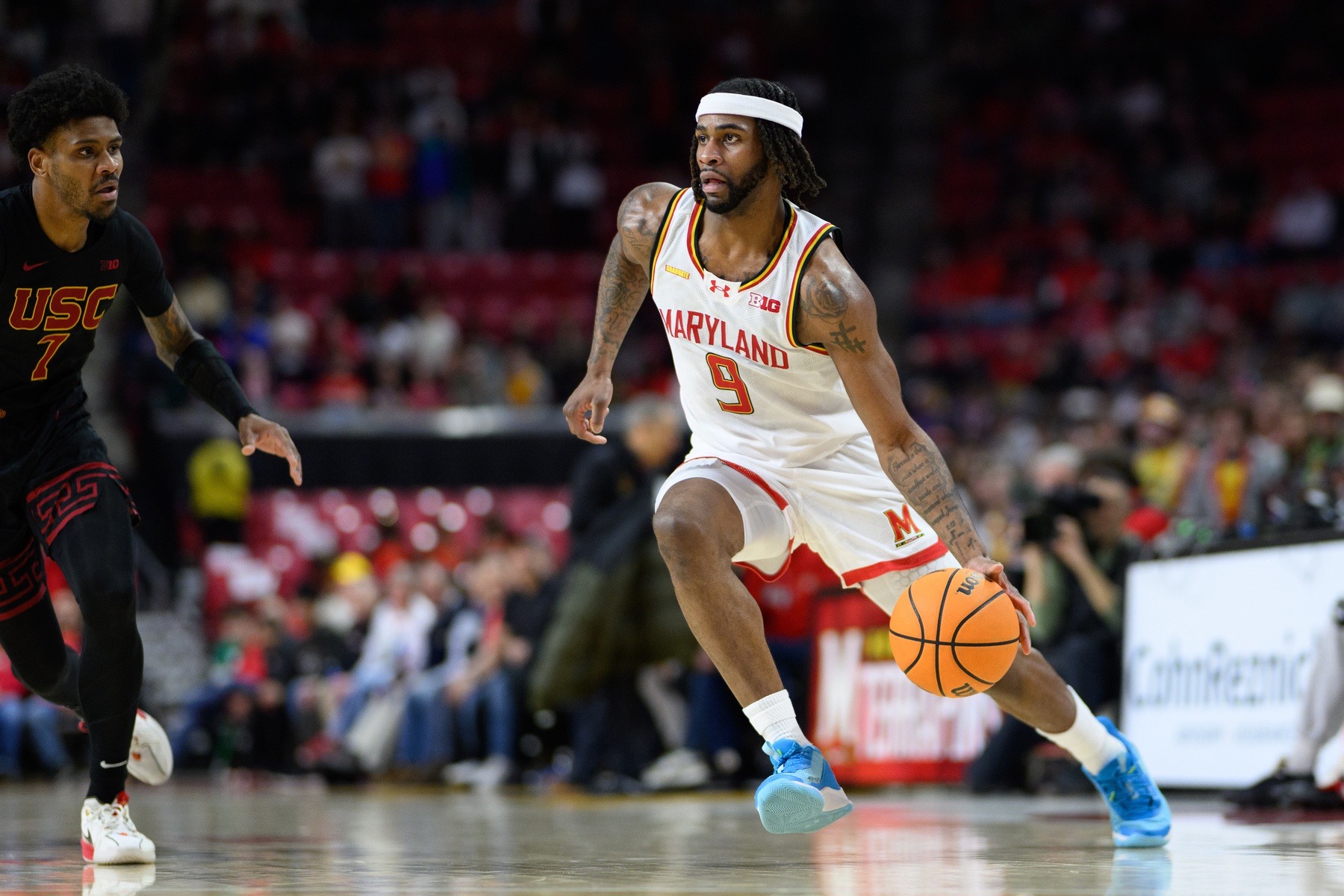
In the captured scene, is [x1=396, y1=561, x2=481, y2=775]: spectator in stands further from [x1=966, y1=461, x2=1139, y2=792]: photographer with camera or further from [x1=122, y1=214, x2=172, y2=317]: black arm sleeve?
[x1=122, y1=214, x2=172, y2=317]: black arm sleeve

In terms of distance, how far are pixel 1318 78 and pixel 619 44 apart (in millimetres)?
10262

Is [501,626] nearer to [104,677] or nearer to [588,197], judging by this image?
[104,677]

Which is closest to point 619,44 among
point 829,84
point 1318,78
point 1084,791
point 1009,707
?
point 829,84

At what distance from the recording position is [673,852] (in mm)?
5164

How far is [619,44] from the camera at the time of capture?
25391mm

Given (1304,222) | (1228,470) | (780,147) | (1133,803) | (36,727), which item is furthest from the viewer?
(1304,222)

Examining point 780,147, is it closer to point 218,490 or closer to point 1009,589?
point 1009,589

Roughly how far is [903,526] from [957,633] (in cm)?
66

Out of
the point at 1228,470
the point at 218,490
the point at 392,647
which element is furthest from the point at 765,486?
the point at 218,490

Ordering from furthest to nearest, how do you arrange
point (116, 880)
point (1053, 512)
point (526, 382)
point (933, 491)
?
point (526, 382) → point (1053, 512) → point (933, 491) → point (116, 880)

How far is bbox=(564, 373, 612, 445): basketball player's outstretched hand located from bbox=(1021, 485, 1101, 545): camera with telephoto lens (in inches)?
145

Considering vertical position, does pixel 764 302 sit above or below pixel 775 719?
above

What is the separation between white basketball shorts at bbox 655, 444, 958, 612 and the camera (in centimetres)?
506

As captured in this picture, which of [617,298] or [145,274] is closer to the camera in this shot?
[145,274]
